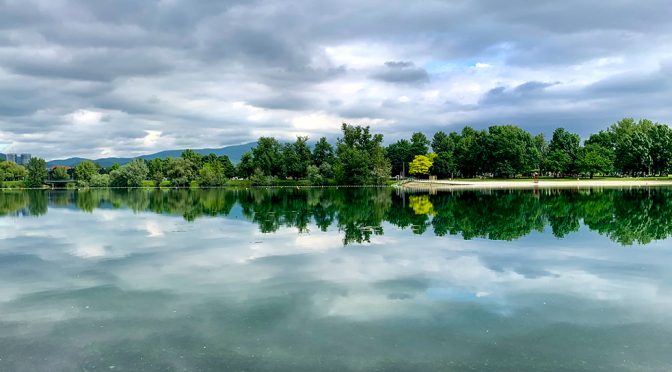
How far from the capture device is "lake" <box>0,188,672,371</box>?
327 inches

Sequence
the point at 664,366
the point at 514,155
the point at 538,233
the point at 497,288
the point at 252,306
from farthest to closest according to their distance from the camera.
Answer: the point at 514,155
the point at 538,233
the point at 497,288
the point at 252,306
the point at 664,366

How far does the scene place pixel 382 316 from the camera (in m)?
10.5

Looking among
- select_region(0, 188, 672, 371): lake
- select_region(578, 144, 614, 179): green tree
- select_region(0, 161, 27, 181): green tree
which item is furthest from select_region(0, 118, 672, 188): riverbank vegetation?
select_region(0, 188, 672, 371): lake

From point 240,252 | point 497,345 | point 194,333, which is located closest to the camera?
point 497,345

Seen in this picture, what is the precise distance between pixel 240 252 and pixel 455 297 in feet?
31.8

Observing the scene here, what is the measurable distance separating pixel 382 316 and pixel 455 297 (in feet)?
7.79

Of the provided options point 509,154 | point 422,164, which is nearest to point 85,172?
point 422,164

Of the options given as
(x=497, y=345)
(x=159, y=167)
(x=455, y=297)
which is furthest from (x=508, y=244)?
(x=159, y=167)

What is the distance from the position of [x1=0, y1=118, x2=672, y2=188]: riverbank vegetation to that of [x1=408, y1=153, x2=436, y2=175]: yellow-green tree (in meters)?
0.27

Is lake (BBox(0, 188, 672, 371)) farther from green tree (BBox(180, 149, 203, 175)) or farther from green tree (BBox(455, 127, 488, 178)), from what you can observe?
green tree (BBox(180, 149, 203, 175))

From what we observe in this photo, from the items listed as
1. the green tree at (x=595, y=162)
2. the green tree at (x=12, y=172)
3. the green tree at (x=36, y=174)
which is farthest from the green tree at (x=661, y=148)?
the green tree at (x=12, y=172)

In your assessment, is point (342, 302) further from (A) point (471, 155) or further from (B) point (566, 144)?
(B) point (566, 144)

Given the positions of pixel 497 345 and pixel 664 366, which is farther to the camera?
pixel 497 345

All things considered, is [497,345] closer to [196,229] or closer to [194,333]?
[194,333]
